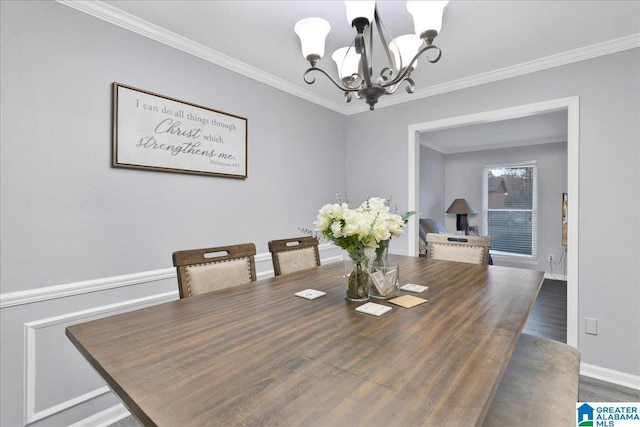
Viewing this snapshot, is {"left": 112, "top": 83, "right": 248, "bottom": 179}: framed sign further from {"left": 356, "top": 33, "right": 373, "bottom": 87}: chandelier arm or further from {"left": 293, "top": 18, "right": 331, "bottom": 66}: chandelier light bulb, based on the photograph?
{"left": 356, "top": 33, "right": 373, "bottom": 87}: chandelier arm

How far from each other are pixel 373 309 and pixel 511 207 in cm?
559

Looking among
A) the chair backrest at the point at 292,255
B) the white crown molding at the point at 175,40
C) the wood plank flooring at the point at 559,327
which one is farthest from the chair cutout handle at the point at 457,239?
the white crown molding at the point at 175,40

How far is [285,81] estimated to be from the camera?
9.65 feet

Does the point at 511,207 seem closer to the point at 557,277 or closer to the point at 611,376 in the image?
the point at 557,277

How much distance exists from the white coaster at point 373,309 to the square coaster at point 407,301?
7cm

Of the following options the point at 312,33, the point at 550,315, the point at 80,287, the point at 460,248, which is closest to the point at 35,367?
the point at 80,287

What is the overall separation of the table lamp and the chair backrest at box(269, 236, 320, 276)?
4441 mm

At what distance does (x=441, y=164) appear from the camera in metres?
6.34

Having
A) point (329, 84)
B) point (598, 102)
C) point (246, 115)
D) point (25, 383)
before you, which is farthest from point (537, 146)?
point (25, 383)

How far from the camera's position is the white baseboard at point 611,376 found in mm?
2230

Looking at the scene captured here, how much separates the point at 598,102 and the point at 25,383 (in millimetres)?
4068

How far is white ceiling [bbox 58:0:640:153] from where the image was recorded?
1844 millimetres

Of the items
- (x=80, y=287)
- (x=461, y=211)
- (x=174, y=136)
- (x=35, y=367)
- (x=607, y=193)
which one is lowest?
(x=35, y=367)

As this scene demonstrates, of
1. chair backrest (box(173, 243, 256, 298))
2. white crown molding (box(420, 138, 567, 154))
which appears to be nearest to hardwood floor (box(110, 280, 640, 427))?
chair backrest (box(173, 243, 256, 298))
